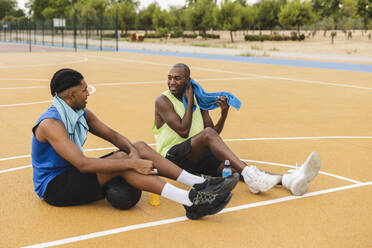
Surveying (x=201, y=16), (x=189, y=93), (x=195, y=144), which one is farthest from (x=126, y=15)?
(x=195, y=144)

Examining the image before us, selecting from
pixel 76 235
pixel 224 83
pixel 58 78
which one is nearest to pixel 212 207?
pixel 76 235

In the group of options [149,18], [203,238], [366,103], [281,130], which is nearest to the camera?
[203,238]

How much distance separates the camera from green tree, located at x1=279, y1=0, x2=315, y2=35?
58938mm

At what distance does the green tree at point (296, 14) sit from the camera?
58.9m

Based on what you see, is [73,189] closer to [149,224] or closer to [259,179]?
[149,224]

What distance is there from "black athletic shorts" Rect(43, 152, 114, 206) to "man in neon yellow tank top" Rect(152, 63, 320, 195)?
3.48ft

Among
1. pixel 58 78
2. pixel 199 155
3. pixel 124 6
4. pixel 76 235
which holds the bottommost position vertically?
pixel 76 235

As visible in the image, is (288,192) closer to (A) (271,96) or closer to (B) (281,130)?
(B) (281,130)

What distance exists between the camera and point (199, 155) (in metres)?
5.20

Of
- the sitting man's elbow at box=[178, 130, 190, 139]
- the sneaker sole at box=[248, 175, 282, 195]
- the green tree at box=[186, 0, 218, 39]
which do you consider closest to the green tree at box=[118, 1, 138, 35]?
the green tree at box=[186, 0, 218, 39]

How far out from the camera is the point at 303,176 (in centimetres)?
483

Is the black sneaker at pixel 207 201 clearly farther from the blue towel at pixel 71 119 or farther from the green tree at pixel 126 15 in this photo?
the green tree at pixel 126 15

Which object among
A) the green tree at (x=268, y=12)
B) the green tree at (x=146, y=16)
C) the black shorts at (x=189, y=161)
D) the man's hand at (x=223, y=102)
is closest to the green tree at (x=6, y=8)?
the green tree at (x=146, y=16)

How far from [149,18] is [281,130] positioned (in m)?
71.0
